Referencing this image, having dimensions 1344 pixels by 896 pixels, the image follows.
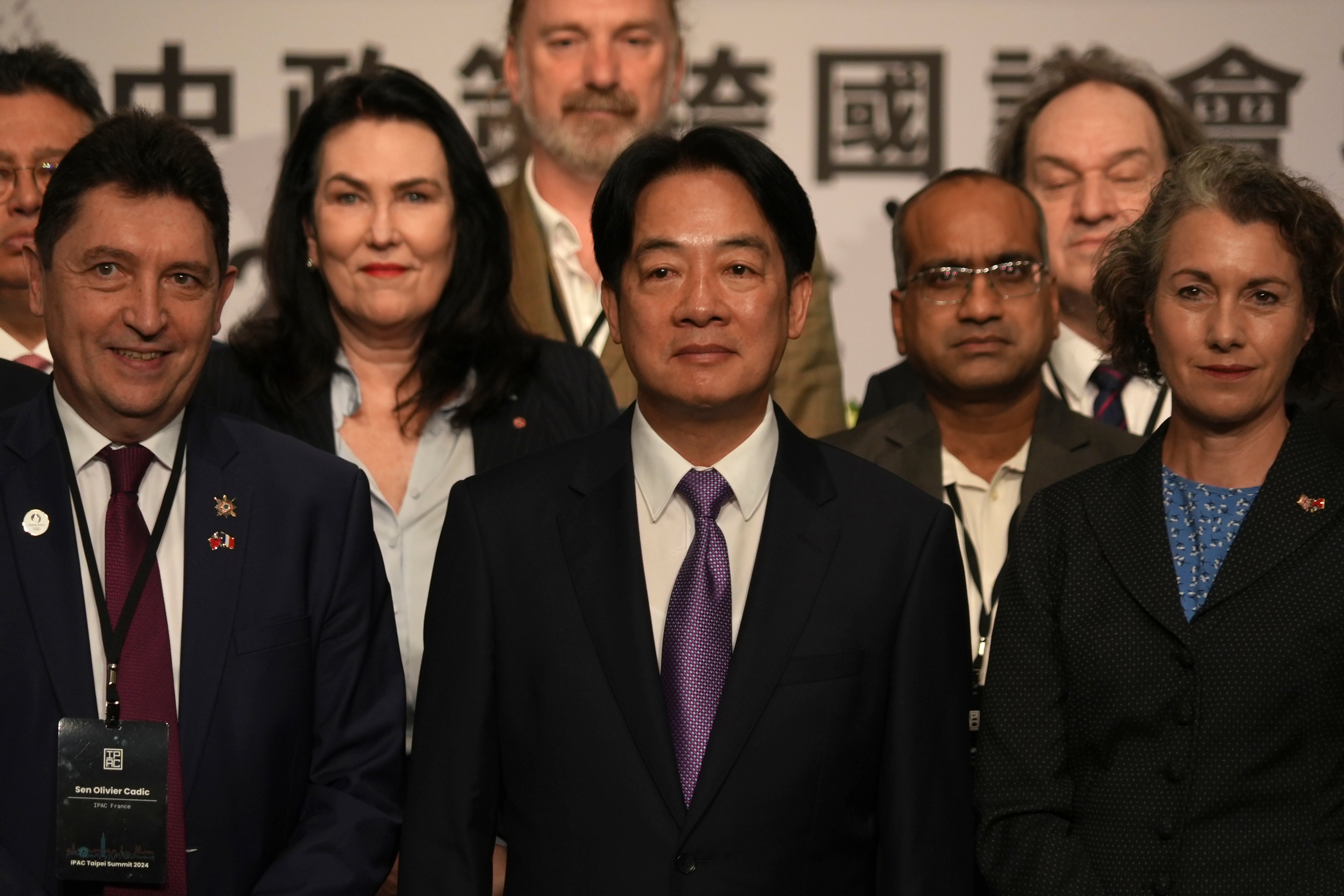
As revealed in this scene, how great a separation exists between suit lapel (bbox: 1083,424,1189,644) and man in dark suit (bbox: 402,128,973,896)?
0.25 metres

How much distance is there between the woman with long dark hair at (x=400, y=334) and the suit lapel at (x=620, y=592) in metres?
0.74

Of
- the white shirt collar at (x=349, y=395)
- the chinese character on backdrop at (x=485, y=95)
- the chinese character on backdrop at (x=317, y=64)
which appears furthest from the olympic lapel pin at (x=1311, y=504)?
the chinese character on backdrop at (x=317, y=64)

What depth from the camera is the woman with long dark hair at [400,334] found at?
3.26 m

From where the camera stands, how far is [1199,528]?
2545 mm

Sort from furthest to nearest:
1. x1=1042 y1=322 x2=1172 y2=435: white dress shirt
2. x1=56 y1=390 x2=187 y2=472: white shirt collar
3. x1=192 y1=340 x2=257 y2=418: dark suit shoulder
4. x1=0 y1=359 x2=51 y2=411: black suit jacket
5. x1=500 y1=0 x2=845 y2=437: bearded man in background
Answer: x1=500 y1=0 x2=845 y2=437: bearded man in background < x1=1042 y1=322 x2=1172 y2=435: white dress shirt < x1=192 y1=340 x2=257 y2=418: dark suit shoulder < x1=0 y1=359 x2=51 y2=411: black suit jacket < x1=56 y1=390 x2=187 y2=472: white shirt collar

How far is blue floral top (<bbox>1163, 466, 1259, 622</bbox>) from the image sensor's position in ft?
8.19

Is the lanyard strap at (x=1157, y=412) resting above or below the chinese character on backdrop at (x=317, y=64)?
below

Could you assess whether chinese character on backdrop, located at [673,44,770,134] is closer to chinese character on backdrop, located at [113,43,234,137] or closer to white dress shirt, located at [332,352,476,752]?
chinese character on backdrop, located at [113,43,234,137]

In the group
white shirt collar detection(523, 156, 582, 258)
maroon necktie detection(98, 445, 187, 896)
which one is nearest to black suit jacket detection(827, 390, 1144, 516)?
white shirt collar detection(523, 156, 582, 258)

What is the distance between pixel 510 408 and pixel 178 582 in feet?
3.17

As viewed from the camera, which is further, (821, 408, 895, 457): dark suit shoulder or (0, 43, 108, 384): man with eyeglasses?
(0, 43, 108, 384): man with eyeglasses

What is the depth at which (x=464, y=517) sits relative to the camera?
2.51 meters

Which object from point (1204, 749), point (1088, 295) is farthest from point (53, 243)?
point (1088, 295)

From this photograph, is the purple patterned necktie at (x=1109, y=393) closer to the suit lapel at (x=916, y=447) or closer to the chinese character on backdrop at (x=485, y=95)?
the suit lapel at (x=916, y=447)
